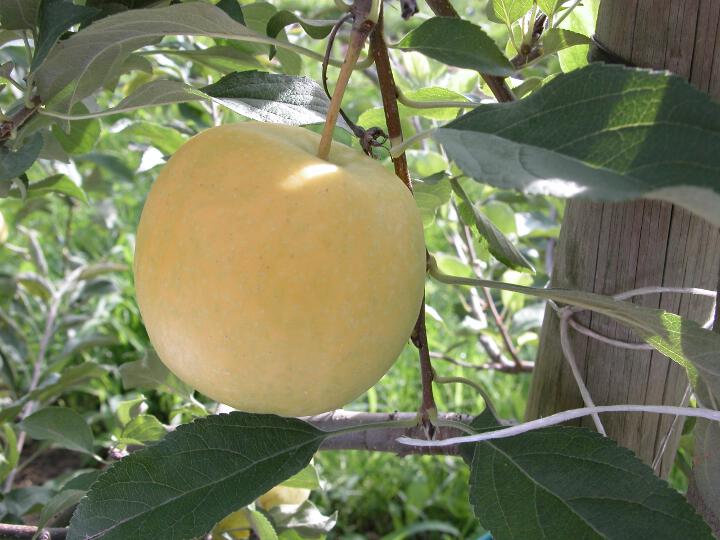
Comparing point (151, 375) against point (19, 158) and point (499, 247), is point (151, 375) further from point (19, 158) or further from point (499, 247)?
point (499, 247)

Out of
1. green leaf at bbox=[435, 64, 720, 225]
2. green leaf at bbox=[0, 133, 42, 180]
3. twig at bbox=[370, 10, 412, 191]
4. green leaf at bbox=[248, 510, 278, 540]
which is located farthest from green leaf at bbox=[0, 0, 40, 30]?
green leaf at bbox=[248, 510, 278, 540]

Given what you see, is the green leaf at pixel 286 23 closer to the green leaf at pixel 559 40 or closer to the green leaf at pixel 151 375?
the green leaf at pixel 559 40

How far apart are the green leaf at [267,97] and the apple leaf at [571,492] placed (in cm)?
34

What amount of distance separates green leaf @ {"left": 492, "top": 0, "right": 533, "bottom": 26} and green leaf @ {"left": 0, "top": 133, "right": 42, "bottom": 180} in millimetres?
462

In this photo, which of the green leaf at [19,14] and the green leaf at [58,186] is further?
the green leaf at [58,186]

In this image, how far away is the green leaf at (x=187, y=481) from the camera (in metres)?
0.65

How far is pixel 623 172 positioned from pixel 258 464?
40cm

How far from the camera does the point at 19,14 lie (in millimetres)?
758

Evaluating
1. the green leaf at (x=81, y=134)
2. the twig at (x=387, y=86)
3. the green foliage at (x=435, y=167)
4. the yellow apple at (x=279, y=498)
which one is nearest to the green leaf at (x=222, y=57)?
the green foliage at (x=435, y=167)

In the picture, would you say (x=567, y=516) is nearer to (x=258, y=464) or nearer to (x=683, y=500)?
(x=683, y=500)

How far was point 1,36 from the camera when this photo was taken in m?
0.83

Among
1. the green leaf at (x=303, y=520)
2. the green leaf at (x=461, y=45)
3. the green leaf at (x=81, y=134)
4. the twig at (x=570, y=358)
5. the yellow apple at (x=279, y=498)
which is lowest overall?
the yellow apple at (x=279, y=498)

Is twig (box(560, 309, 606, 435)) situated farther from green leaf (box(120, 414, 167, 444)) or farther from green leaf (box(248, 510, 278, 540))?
green leaf (box(120, 414, 167, 444))

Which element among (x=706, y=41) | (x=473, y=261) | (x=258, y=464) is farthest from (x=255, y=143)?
(x=473, y=261)
